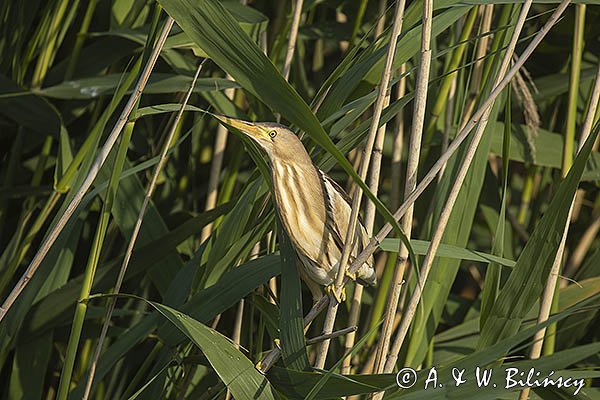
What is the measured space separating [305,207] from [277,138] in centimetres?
10

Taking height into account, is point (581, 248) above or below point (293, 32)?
below

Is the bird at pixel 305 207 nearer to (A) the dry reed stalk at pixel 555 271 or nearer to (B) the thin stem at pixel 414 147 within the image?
(B) the thin stem at pixel 414 147

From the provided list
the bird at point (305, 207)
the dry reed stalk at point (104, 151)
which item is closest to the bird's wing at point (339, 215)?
the bird at point (305, 207)

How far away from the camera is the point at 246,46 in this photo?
0.79 meters

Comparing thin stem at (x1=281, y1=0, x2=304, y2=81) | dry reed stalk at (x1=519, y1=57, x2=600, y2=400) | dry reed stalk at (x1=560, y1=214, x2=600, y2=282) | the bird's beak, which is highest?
thin stem at (x1=281, y1=0, x2=304, y2=81)

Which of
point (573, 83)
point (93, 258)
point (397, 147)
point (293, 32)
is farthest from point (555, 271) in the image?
point (93, 258)

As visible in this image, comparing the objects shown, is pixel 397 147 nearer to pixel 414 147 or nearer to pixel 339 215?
pixel 339 215

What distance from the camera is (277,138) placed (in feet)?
3.74

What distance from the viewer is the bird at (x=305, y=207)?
1.12 metres

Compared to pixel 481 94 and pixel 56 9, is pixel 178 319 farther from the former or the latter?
pixel 56 9

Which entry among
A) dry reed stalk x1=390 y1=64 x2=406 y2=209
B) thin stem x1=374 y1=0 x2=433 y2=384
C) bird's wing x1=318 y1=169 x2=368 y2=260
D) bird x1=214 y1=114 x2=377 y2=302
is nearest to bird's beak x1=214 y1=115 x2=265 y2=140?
bird x1=214 y1=114 x2=377 y2=302

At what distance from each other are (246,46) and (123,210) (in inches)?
28.2

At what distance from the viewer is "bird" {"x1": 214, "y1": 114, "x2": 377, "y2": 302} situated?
112cm

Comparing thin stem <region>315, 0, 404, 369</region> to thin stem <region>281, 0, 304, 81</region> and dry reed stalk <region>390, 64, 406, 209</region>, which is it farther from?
dry reed stalk <region>390, 64, 406, 209</region>
